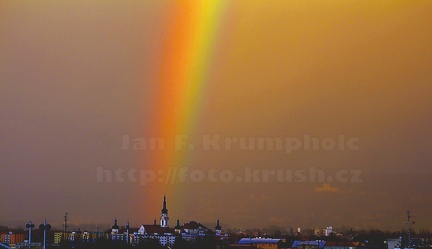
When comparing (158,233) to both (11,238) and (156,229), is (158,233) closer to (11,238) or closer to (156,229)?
(156,229)

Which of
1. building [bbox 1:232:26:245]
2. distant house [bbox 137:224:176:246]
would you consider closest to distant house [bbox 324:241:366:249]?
distant house [bbox 137:224:176:246]

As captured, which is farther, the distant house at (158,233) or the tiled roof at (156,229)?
the tiled roof at (156,229)

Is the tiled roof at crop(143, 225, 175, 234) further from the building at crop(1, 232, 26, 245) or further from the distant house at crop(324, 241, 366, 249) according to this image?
the building at crop(1, 232, 26, 245)

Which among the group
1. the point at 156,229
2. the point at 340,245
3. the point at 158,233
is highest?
the point at 156,229

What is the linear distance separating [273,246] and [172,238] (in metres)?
24.1

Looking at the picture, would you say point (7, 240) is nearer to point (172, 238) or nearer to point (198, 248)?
point (198, 248)

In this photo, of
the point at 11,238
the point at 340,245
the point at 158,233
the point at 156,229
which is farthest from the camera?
the point at 156,229

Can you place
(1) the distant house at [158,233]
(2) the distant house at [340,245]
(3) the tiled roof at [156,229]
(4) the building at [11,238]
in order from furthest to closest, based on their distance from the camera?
(3) the tiled roof at [156,229] < (1) the distant house at [158,233] < (2) the distant house at [340,245] < (4) the building at [11,238]

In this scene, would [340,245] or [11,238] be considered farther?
[340,245]

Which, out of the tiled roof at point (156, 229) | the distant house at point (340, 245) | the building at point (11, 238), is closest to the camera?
the building at point (11, 238)

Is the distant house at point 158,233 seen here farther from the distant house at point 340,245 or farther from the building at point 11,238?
the building at point 11,238

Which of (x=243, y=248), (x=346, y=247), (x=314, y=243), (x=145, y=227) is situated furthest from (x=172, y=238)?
(x=243, y=248)

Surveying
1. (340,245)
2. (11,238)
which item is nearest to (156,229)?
(340,245)

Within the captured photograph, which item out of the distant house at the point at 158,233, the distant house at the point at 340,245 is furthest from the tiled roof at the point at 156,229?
the distant house at the point at 340,245
